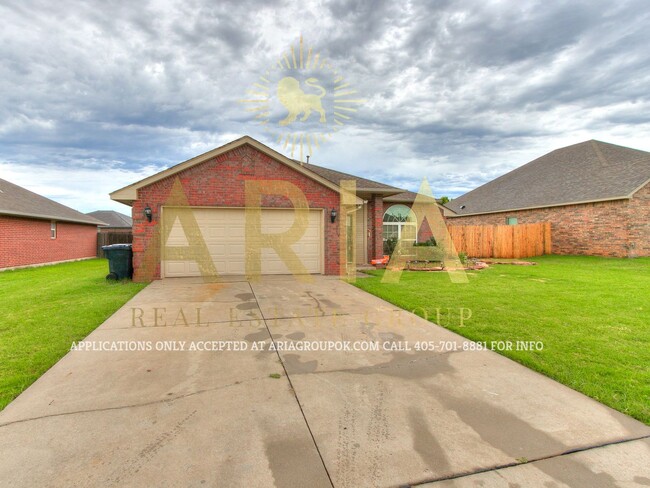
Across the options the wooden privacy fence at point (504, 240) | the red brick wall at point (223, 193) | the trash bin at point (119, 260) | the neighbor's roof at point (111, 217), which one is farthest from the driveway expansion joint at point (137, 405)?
the neighbor's roof at point (111, 217)

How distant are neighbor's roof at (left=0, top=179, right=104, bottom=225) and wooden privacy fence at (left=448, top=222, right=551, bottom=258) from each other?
68.7 ft

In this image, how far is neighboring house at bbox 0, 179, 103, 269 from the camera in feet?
43.5

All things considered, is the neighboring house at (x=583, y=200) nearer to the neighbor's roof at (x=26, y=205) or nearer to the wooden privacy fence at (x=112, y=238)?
the wooden privacy fence at (x=112, y=238)

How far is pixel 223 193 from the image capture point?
1020 centimetres

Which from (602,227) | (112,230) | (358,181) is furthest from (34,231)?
(602,227)

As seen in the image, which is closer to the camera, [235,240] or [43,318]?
[43,318]

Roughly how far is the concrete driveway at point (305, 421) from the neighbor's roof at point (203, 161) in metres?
6.23

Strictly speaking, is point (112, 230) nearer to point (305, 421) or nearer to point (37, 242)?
point (37, 242)

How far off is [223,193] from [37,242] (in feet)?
38.6

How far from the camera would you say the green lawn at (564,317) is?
128 inches

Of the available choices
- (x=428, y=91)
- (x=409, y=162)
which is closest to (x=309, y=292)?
(x=428, y=91)

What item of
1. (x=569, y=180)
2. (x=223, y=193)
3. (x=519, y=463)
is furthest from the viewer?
(x=569, y=180)

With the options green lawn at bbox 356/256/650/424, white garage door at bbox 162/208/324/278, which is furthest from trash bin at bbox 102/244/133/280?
green lawn at bbox 356/256/650/424

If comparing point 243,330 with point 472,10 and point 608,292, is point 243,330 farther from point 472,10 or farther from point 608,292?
point 472,10
